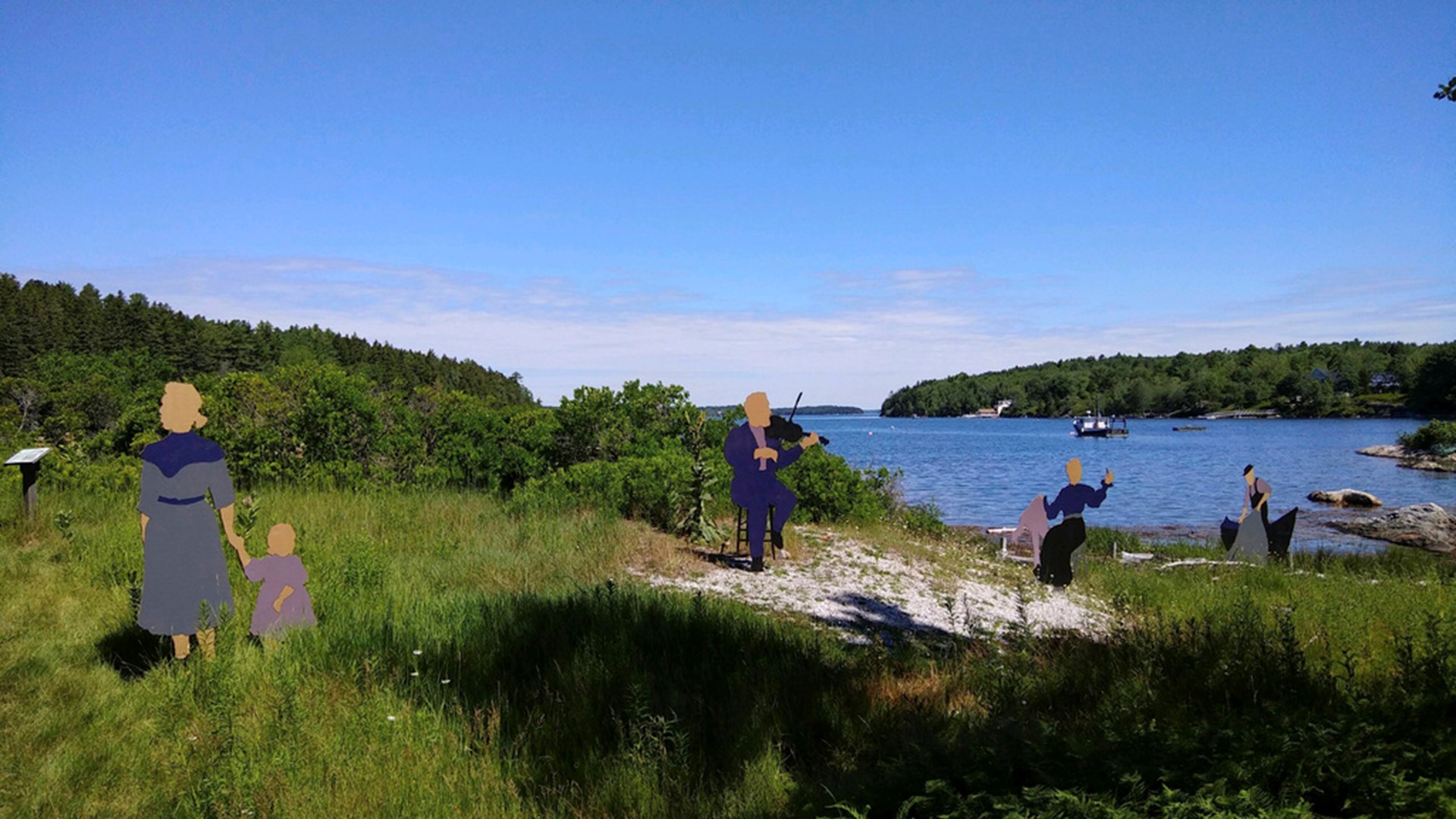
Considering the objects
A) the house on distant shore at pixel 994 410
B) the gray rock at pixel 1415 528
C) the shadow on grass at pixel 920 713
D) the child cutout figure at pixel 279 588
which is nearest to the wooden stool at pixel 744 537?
the shadow on grass at pixel 920 713

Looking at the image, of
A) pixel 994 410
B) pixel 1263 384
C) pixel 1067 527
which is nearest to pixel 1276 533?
pixel 1067 527

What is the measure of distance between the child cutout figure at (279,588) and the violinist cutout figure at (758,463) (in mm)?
5006

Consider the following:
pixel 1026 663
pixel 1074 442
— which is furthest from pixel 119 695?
pixel 1074 442

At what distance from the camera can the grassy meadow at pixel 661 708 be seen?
3.19 meters

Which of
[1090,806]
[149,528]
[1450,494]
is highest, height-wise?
[149,528]

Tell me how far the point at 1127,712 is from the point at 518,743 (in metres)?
3.50

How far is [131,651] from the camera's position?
5895mm

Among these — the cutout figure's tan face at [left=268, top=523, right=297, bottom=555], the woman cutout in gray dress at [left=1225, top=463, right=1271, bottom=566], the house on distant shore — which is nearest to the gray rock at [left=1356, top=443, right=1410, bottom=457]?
the woman cutout in gray dress at [left=1225, top=463, right=1271, bottom=566]

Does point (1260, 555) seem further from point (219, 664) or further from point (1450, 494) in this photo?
point (1450, 494)

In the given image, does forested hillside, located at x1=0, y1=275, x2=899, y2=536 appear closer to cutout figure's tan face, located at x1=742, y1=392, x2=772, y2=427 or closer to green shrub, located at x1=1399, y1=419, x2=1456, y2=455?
cutout figure's tan face, located at x1=742, y1=392, x2=772, y2=427

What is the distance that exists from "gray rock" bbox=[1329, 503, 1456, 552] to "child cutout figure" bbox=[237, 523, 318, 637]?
25016mm

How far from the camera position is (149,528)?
5082mm

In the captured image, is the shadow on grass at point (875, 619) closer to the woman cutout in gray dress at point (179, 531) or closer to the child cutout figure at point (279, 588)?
the child cutout figure at point (279, 588)

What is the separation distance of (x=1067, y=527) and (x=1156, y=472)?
3897 cm
